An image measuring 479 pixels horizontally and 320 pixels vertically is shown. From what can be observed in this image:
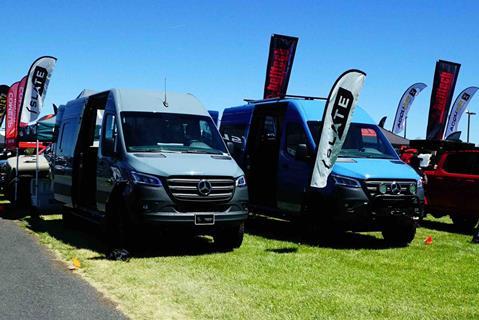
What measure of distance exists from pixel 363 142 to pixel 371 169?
1.28 m

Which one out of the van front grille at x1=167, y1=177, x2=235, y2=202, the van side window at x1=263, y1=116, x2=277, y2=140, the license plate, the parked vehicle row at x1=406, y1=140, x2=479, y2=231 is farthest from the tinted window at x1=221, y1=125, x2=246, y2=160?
the license plate

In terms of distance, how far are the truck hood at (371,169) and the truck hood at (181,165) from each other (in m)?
1.95

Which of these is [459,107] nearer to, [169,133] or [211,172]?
[169,133]

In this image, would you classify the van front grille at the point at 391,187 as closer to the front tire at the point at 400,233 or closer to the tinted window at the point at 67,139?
the front tire at the point at 400,233

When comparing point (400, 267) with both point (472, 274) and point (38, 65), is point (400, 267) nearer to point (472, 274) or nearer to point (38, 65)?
point (472, 274)

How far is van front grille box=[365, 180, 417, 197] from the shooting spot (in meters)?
Result: 9.72

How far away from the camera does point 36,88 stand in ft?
52.5

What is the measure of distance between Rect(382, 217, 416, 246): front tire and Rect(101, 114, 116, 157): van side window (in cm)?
479

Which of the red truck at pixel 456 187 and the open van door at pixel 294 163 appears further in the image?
the red truck at pixel 456 187

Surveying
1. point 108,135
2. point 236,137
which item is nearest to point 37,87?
point 236,137

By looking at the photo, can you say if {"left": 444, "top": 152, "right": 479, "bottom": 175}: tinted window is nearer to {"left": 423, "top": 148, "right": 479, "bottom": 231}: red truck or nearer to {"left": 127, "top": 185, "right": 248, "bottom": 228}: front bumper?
{"left": 423, "top": 148, "right": 479, "bottom": 231}: red truck

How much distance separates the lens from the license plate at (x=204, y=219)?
28.2 ft

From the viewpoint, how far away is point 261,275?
296 inches

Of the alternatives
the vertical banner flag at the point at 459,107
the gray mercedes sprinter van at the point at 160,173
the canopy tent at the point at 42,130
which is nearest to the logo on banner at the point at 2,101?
the canopy tent at the point at 42,130
